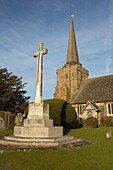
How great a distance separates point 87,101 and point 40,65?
2371 centimetres

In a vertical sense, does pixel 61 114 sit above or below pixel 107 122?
above

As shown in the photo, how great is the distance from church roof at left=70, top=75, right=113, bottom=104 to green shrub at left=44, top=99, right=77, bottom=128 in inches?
494

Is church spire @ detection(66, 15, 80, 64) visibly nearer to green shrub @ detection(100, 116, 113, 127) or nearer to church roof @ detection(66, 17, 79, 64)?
church roof @ detection(66, 17, 79, 64)

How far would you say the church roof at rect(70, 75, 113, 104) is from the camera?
3205 centimetres

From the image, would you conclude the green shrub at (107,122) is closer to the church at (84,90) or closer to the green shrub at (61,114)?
the church at (84,90)

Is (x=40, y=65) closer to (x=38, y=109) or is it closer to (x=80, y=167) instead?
(x=38, y=109)

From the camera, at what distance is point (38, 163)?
4.87 metres

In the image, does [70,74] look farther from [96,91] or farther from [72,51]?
[96,91]

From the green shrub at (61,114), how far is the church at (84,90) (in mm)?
11063

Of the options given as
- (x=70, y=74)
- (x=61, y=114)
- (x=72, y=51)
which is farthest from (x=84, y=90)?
(x=72, y=51)

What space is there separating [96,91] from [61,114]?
15742mm

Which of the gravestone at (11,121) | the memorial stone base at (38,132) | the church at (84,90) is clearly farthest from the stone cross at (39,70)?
the church at (84,90)

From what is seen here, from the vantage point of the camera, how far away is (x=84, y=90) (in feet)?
121

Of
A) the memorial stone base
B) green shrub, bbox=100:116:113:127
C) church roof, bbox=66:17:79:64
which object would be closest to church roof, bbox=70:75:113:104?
green shrub, bbox=100:116:113:127
